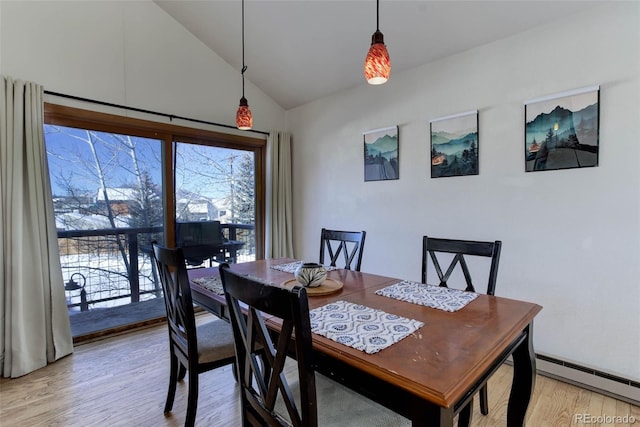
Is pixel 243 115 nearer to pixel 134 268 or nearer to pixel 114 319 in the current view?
pixel 134 268

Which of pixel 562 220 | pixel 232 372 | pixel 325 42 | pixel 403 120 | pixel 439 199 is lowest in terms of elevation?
pixel 232 372

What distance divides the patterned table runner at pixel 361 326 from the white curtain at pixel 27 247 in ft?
7.59

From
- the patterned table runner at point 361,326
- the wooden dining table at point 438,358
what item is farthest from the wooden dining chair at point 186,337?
the patterned table runner at point 361,326

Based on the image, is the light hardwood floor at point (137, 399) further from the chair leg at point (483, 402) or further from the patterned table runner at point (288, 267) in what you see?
the patterned table runner at point (288, 267)

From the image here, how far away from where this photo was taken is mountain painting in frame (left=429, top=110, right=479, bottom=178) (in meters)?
2.48

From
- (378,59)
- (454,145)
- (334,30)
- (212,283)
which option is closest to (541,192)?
(454,145)

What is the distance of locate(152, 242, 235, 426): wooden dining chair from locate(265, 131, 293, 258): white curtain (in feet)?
6.84

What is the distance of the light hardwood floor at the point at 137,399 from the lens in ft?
5.81

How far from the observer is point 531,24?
7.16ft

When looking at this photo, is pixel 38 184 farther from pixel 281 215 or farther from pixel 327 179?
pixel 327 179

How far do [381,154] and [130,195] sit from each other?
2.46 m

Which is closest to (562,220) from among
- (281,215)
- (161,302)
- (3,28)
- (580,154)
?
(580,154)

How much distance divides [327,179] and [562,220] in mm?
2256

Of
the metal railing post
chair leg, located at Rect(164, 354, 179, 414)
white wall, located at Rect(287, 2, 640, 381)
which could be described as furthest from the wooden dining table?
the metal railing post
